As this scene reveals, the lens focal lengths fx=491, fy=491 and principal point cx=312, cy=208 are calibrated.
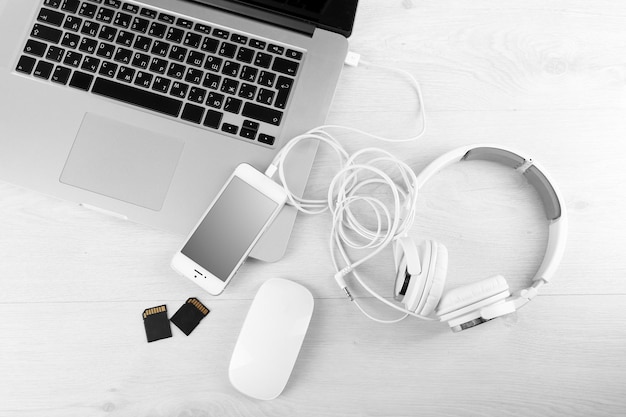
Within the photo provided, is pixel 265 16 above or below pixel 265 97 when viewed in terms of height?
above

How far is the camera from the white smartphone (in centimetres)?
64

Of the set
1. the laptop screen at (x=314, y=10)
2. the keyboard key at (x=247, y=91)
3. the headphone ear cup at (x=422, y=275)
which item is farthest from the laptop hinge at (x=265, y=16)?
→ the headphone ear cup at (x=422, y=275)

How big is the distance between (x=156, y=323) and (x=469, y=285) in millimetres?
407

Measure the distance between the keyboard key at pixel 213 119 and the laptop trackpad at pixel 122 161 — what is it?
0.15ft

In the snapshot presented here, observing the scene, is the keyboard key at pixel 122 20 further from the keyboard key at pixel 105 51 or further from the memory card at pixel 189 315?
the memory card at pixel 189 315

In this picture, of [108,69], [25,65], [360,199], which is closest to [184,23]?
[108,69]

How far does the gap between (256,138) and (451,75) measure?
31 centimetres

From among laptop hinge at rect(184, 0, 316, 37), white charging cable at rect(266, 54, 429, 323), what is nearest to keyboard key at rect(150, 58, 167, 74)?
laptop hinge at rect(184, 0, 316, 37)

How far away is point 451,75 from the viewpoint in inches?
29.0

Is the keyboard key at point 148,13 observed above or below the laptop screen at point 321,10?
below

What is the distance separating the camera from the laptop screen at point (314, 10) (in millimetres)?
673

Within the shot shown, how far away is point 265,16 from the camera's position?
2.27 feet

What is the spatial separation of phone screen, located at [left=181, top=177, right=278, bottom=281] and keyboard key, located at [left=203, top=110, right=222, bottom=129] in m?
0.09

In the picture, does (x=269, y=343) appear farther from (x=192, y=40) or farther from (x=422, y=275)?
(x=192, y=40)
